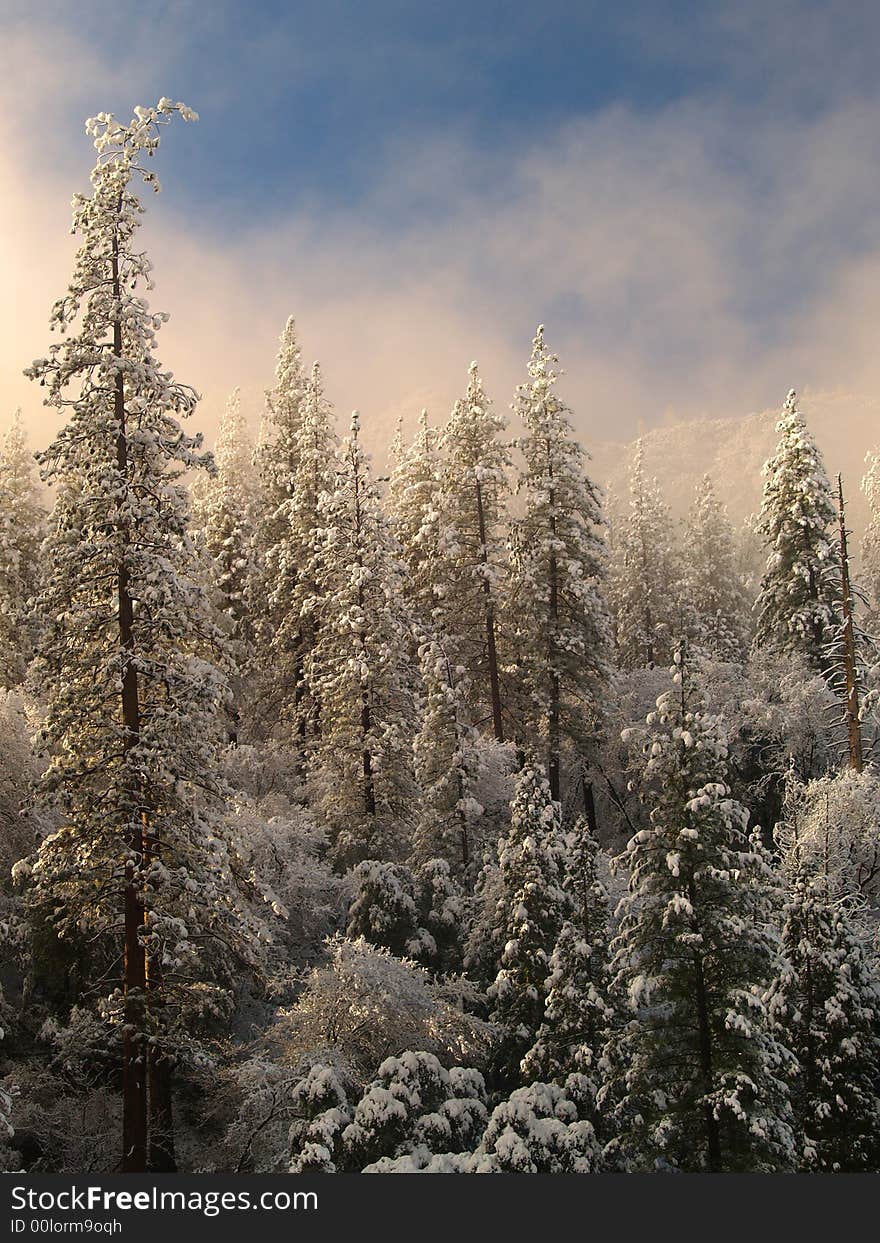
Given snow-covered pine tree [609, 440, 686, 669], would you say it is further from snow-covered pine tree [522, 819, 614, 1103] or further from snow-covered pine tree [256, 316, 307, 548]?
snow-covered pine tree [522, 819, 614, 1103]

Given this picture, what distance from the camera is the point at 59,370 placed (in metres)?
13.3

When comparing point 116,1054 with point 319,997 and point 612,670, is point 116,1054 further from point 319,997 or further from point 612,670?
point 612,670

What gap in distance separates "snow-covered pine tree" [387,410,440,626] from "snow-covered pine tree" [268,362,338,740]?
344cm

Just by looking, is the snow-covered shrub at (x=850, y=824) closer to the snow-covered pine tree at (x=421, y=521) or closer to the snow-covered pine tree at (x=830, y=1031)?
the snow-covered pine tree at (x=830, y=1031)

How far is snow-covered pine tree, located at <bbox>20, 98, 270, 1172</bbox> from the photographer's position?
1323cm

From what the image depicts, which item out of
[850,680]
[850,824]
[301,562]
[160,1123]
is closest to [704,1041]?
[160,1123]

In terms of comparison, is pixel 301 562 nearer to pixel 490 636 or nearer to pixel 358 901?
pixel 490 636

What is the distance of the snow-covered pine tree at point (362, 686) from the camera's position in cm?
2617

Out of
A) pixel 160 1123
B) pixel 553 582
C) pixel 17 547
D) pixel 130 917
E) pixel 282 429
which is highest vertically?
pixel 282 429

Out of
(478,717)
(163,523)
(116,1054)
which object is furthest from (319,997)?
(478,717)

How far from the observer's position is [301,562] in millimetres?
35531

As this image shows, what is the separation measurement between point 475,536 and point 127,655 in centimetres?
1974

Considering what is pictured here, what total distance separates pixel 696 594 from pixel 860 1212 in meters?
45.6

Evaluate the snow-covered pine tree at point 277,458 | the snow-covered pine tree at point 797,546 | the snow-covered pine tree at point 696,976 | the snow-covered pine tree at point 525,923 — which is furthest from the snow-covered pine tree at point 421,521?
the snow-covered pine tree at point 696,976
